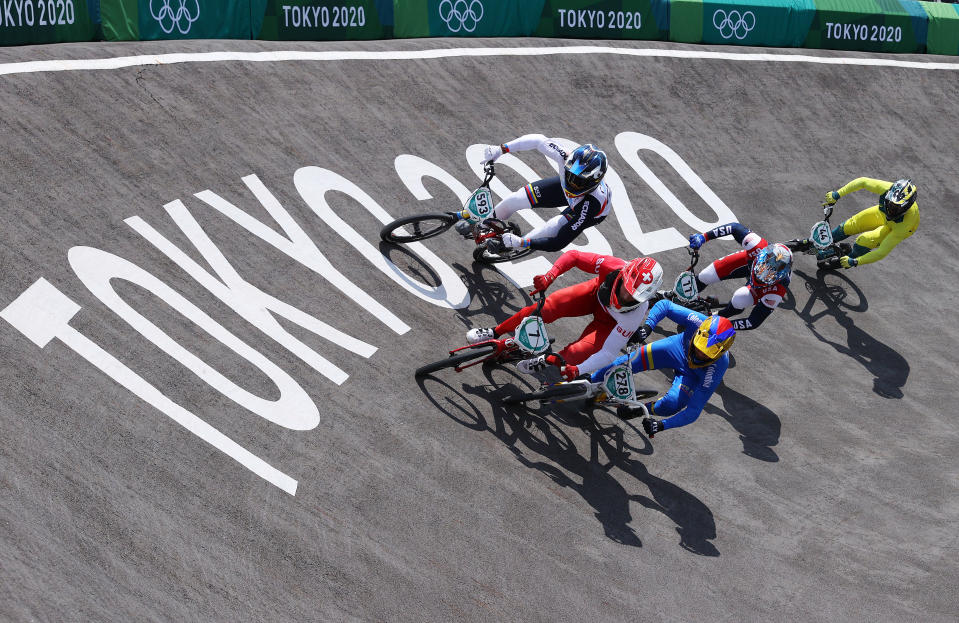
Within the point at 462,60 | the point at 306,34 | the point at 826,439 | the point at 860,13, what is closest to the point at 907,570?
the point at 826,439

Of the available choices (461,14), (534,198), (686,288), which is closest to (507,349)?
(534,198)

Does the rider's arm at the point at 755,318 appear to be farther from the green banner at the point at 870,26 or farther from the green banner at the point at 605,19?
the green banner at the point at 870,26

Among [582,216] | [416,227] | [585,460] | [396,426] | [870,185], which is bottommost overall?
[585,460]

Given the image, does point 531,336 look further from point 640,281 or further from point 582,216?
point 582,216

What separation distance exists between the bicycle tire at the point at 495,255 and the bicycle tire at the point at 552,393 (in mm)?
1852

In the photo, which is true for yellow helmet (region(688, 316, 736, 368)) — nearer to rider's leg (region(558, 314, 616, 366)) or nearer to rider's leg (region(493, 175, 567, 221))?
rider's leg (region(558, 314, 616, 366))

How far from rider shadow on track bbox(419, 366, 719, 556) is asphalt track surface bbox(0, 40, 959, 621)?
0.03 m

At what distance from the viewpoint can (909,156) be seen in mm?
17266

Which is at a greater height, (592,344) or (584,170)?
(584,170)

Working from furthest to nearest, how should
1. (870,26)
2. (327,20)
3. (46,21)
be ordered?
(870,26)
(327,20)
(46,21)

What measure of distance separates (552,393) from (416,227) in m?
3.23

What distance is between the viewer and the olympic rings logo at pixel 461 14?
15.6m

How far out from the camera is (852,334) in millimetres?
12375

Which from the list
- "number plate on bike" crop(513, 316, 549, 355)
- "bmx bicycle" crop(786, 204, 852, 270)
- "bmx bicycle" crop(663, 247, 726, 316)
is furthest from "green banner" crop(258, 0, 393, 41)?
"number plate on bike" crop(513, 316, 549, 355)
